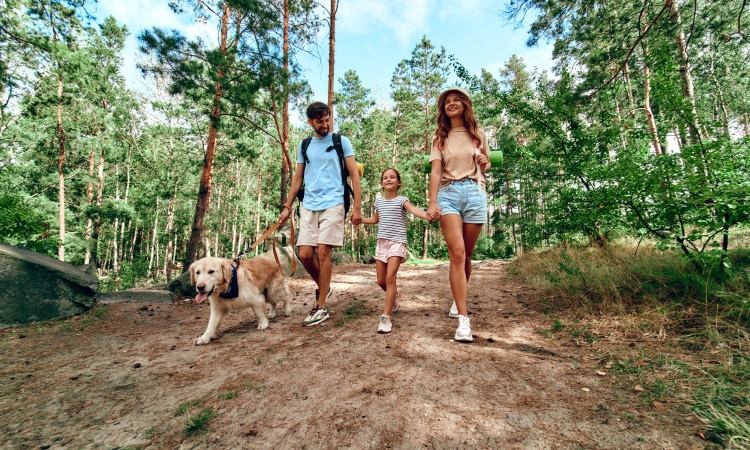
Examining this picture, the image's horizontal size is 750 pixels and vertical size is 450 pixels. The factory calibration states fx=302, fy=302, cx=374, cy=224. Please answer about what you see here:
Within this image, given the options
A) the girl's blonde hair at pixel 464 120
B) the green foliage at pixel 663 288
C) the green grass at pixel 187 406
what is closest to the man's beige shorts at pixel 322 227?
the girl's blonde hair at pixel 464 120

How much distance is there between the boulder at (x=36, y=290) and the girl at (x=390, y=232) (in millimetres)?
4541

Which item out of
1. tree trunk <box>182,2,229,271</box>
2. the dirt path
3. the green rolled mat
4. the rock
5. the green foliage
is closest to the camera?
the dirt path

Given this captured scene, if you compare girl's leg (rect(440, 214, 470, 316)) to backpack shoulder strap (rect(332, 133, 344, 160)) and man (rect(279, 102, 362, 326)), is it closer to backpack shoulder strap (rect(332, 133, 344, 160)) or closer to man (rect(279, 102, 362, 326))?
man (rect(279, 102, 362, 326))

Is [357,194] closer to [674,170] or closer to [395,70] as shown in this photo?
[674,170]

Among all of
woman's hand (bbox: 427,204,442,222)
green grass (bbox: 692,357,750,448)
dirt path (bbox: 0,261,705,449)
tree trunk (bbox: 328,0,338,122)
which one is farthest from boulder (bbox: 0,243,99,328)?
tree trunk (bbox: 328,0,338,122)

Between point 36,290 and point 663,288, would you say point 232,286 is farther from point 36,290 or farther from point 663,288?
point 663,288

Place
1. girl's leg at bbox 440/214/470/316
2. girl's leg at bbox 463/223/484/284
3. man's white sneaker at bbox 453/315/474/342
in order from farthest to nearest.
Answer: girl's leg at bbox 463/223/484/284
girl's leg at bbox 440/214/470/316
man's white sneaker at bbox 453/315/474/342

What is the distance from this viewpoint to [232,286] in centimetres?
353

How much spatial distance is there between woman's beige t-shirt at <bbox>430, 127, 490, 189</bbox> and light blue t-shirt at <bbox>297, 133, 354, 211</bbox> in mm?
1176

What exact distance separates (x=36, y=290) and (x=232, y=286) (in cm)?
309

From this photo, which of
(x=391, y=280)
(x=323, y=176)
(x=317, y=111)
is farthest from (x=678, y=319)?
(x=317, y=111)

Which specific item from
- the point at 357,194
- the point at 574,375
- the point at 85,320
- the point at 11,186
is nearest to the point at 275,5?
the point at 357,194

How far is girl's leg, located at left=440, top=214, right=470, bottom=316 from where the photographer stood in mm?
2982

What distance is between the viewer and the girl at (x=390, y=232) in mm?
3471
